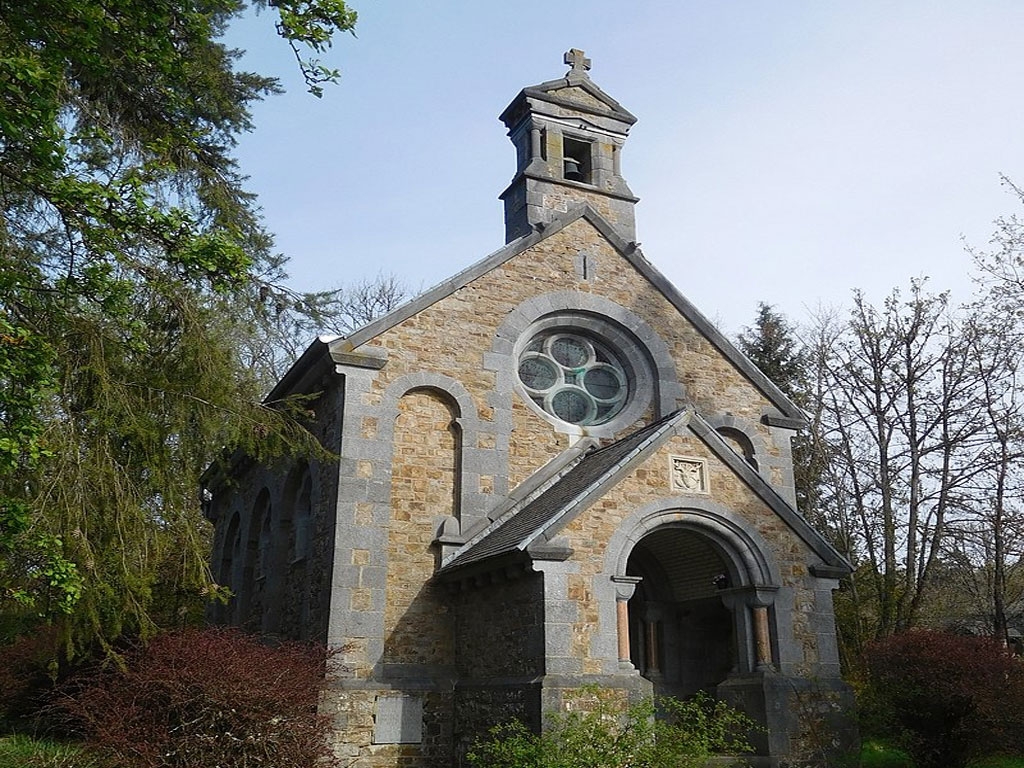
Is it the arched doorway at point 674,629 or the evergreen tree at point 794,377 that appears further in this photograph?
the evergreen tree at point 794,377

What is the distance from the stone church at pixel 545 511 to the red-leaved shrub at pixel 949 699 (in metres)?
1.57

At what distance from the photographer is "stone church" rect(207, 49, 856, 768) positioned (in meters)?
11.1

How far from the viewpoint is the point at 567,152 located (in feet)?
60.8

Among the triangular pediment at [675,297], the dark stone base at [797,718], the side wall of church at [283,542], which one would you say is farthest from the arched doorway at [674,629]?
the side wall of church at [283,542]

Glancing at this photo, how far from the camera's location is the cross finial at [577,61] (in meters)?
18.7

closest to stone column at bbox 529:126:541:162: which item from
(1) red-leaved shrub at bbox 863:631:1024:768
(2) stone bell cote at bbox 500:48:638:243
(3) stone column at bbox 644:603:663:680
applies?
(2) stone bell cote at bbox 500:48:638:243

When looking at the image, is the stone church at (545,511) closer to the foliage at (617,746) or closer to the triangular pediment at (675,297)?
the triangular pediment at (675,297)

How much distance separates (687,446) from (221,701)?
254 inches

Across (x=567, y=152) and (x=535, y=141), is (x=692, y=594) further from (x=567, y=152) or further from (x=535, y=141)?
(x=567, y=152)

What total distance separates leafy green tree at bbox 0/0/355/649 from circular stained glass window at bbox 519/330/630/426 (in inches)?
224

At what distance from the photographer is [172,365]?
30.7ft

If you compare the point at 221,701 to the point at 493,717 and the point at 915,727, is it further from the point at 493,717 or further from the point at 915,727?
the point at 915,727

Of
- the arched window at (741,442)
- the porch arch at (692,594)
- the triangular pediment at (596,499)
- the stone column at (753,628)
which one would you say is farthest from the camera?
the arched window at (741,442)

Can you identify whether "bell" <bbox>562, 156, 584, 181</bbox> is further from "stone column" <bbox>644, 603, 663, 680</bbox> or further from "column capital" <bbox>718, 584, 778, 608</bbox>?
"column capital" <bbox>718, 584, 778, 608</bbox>
